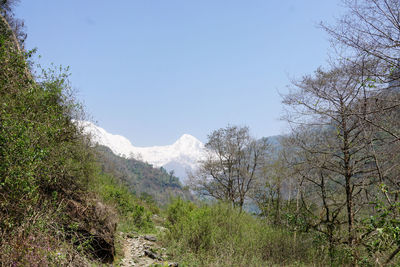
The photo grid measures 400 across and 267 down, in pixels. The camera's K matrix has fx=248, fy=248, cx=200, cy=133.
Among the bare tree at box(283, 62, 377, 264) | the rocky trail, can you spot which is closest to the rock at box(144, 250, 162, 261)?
the rocky trail

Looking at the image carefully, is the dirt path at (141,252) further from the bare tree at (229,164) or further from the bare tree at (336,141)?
the bare tree at (229,164)

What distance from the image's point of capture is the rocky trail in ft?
22.0

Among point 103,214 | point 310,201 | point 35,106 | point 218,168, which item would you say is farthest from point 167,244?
point 218,168

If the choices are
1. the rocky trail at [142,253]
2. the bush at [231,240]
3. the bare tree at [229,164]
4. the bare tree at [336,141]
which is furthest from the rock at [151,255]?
the bare tree at [229,164]

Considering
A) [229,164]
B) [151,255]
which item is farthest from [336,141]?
[229,164]

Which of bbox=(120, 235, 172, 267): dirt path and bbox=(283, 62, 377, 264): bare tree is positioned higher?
bbox=(283, 62, 377, 264): bare tree

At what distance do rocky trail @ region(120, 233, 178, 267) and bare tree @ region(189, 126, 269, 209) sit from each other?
37.5ft

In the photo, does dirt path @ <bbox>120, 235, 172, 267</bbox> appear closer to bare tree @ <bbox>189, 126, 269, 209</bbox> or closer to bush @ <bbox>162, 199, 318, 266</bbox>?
bush @ <bbox>162, 199, 318, 266</bbox>

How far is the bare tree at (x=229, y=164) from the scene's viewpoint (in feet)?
65.7

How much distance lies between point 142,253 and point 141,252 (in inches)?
4.8

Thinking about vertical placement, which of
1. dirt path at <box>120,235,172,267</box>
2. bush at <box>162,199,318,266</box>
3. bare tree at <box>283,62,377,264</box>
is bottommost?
dirt path at <box>120,235,172,267</box>

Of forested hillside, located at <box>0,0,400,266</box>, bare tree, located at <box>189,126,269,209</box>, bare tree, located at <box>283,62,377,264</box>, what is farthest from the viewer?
bare tree, located at <box>189,126,269,209</box>

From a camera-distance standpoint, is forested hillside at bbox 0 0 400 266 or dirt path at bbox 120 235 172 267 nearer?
forested hillside at bbox 0 0 400 266

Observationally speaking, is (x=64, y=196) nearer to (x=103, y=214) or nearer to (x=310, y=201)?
(x=103, y=214)
